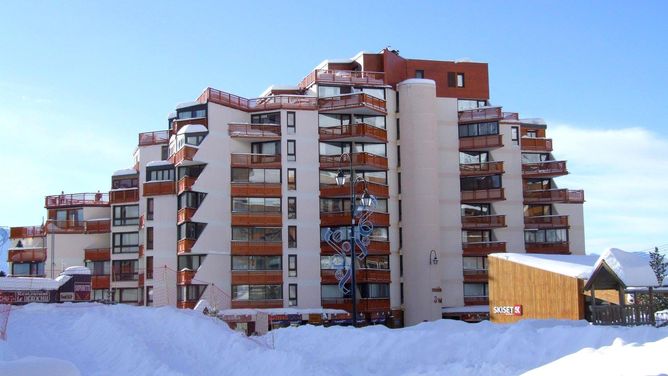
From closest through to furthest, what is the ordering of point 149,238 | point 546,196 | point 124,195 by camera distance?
point 149,238
point 124,195
point 546,196

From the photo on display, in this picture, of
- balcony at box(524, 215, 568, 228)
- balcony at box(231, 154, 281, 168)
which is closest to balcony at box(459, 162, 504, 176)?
balcony at box(524, 215, 568, 228)

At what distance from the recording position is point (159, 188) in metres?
67.7

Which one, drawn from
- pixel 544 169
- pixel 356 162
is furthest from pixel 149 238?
pixel 544 169

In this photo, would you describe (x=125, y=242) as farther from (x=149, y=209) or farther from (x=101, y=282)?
(x=149, y=209)

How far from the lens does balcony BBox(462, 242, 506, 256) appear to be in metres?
72.1

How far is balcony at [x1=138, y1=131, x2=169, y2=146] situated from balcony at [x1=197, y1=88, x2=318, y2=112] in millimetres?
7599

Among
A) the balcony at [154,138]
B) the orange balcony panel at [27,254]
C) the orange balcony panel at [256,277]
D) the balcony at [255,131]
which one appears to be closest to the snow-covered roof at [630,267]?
the orange balcony panel at [256,277]

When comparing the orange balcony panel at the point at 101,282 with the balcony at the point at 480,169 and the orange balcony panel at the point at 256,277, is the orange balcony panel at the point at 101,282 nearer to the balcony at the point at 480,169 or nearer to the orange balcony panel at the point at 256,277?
the orange balcony panel at the point at 256,277

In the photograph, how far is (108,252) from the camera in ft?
248

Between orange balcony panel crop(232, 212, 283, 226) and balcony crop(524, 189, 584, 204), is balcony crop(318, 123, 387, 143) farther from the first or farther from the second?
balcony crop(524, 189, 584, 204)

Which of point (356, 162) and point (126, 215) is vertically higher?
point (356, 162)

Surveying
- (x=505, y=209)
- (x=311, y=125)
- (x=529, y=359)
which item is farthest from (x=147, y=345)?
(x=505, y=209)

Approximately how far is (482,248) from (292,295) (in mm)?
18167

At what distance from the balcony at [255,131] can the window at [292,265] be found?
940 centimetres
